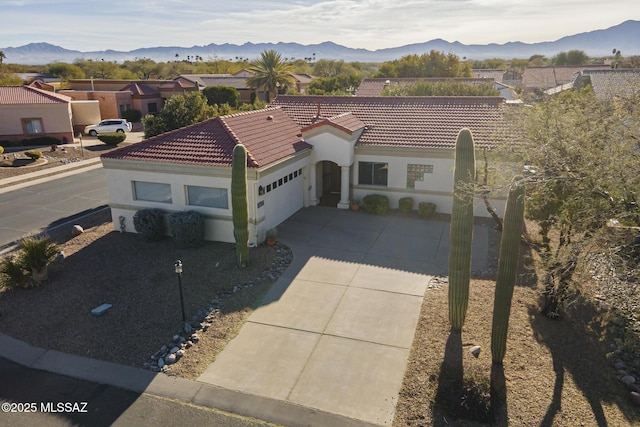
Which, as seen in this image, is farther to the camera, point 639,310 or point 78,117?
point 78,117

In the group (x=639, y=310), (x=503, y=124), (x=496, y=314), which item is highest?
(x=503, y=124)

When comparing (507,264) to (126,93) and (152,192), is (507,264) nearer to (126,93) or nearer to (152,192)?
(152,192)

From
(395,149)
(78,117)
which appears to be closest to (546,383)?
(395,149)

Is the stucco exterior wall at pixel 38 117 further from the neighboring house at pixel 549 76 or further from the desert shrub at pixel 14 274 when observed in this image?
the neighboring house at pixel 549 76

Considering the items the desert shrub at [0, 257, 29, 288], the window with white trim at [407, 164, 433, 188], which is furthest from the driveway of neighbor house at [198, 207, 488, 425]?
the desert shrub at [0, 257, 29, 288]

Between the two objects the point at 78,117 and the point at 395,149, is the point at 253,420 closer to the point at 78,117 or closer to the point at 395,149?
the point at 395,149

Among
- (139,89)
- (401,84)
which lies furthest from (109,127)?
(401,84)
